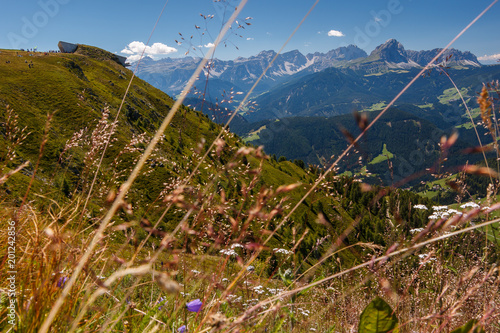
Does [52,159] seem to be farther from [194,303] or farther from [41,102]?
[194,303]

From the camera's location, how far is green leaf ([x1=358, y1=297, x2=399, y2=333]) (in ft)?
5.01

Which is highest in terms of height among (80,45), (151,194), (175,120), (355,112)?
(80,45)

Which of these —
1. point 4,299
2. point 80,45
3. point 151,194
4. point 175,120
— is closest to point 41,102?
point 151,194

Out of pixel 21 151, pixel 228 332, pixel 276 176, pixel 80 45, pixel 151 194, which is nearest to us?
pixel 228 332

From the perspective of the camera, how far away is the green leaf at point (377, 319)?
5.01 feet

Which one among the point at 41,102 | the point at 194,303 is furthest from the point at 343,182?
the point at 41,102

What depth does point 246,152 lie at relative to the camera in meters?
1.35

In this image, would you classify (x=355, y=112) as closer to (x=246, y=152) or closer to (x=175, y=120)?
(x=246, y=152)

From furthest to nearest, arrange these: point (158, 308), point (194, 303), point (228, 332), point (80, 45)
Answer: point (80, 45)
point (158, 308)
point (194, 303)
point (228, 332)

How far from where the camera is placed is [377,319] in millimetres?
1541

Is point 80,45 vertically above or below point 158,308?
above

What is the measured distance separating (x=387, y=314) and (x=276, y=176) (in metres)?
41.5

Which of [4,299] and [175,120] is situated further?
[175,120]

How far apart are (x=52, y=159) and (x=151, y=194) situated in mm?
5733
